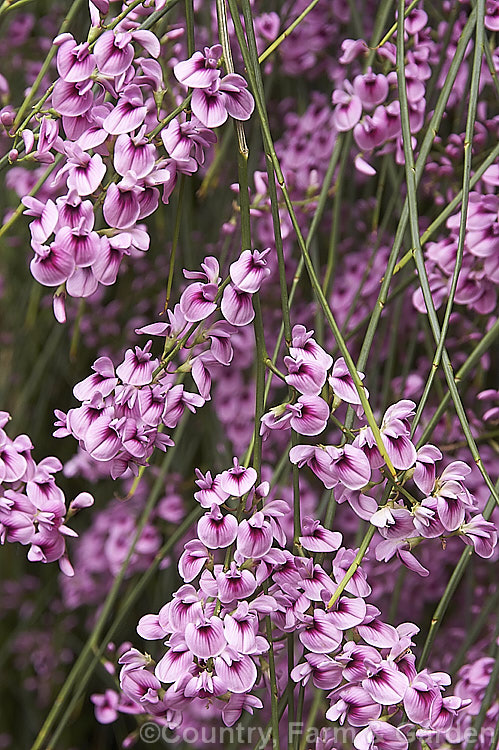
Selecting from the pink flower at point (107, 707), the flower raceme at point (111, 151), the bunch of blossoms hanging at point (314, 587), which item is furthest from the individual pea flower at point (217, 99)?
the pink flower at point (107, 707)

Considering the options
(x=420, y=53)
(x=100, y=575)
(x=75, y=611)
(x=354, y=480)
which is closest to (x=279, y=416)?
(x=354, y=480)

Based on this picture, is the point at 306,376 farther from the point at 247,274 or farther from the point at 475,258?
the point at 475,258

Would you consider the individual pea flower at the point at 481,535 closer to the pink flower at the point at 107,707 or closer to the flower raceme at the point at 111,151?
the flower raceme at the point at 111,151

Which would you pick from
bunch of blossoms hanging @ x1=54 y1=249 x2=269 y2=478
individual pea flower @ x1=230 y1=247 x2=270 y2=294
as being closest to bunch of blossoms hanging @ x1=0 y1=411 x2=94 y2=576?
bunch of blossoms hanging @ x1=54 y1=249 x2=269 y2=478

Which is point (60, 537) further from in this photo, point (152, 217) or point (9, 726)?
point (9, 726)

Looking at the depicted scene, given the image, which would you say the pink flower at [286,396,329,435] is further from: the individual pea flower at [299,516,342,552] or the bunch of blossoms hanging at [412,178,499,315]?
the bunch of blossoms hanging at [412,178,499,315]
